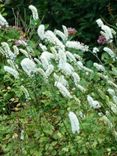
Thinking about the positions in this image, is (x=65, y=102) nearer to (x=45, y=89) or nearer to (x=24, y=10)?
(x=45, y=89)

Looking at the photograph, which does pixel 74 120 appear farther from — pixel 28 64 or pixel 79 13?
pixel 79 13

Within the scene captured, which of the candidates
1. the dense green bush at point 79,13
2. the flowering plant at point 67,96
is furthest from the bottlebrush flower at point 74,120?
the dense green bush at point 79,13

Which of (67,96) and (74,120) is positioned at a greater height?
(67,96)

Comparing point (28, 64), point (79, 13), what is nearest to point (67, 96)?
point (28, 64)

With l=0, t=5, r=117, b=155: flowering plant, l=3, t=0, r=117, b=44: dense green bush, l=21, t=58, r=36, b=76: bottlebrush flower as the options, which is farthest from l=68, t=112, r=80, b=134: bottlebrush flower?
l=3, t=0, r=117, b=44: dense green bush

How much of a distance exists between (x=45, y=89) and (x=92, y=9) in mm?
3056

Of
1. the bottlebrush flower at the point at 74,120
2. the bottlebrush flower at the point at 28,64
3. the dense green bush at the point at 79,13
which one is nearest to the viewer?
the bottlebrush flower at the point at 74,120

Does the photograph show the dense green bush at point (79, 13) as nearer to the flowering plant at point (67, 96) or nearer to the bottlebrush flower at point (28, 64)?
the flowering plant at point (67, 96)

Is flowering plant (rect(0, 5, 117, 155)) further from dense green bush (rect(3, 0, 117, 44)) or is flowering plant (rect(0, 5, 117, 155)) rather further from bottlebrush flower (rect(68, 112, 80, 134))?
dense green bush (rect(3, 0, 117, 44))

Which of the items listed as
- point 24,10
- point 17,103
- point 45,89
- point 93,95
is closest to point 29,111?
point 45,89

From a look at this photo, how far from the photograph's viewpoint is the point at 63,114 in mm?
4113

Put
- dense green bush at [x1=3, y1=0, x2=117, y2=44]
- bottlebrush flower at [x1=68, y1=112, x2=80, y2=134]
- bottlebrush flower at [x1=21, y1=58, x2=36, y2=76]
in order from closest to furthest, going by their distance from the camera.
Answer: bottlebrush flower at [x1=68, y1=112, x2=80, y2=134] → bottlebrush flower at [x1=21, y1=58, x2=36, y2=76] → dense green bush at [x1=3, y1=0, x2=117, y2=44]

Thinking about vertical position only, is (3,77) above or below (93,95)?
above

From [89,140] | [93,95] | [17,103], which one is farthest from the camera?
[17,103]
